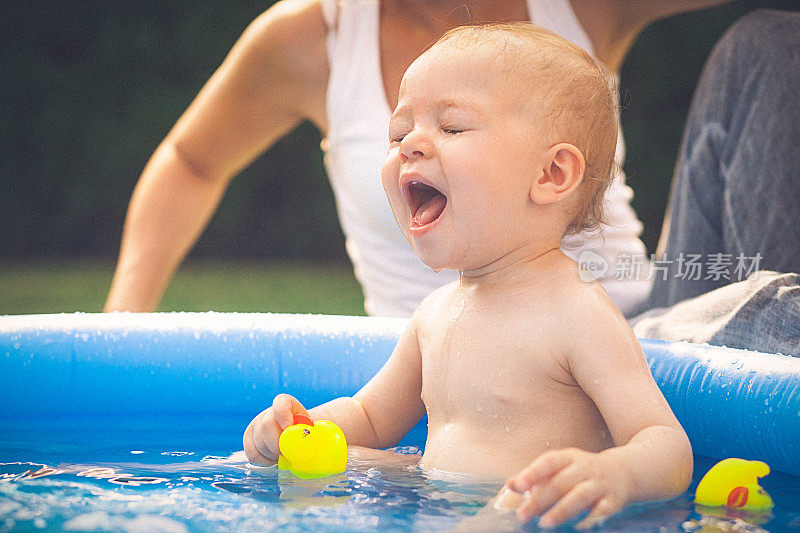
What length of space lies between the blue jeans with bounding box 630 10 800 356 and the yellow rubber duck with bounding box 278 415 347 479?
0.73 m

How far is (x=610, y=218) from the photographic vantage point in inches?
84.6

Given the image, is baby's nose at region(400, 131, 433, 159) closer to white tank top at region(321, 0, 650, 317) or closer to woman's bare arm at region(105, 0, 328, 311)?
white tank top at region(321, 0, 650, 317)

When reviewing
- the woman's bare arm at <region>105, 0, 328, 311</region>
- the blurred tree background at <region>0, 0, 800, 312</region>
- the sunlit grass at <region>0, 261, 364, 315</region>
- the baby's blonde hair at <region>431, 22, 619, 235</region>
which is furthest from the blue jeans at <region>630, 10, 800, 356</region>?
the blurred tree background at <region>0, 0, 800, 312</region>

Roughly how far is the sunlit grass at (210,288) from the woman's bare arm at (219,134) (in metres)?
1.85

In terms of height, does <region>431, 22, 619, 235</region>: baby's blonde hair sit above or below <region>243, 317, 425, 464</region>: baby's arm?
above

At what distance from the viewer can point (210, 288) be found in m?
5.18

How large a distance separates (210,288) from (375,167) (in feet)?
10.4

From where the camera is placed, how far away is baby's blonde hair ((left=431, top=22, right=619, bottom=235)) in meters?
1.25

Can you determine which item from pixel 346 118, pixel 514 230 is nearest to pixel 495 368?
pixel 514 230

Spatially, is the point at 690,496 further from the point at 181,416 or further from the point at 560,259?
the point at 181,416

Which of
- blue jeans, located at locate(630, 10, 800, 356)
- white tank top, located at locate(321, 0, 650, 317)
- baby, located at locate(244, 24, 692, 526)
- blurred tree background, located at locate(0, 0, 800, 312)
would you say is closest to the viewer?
baby, located at locate(244, 24, 692, 526)

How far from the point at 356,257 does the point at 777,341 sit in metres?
1.23

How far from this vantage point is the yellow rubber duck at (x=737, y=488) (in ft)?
3.74

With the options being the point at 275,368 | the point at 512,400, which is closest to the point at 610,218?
the point at 275,368
